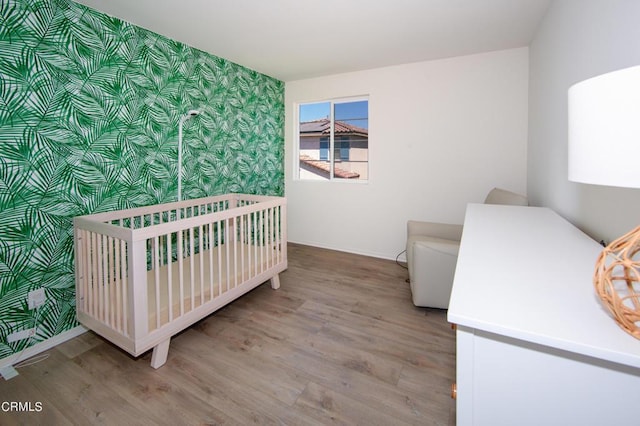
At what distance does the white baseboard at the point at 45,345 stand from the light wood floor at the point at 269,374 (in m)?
0.05

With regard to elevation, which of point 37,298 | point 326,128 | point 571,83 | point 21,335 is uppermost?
point 326,128

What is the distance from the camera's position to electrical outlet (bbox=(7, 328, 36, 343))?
185 centimetres

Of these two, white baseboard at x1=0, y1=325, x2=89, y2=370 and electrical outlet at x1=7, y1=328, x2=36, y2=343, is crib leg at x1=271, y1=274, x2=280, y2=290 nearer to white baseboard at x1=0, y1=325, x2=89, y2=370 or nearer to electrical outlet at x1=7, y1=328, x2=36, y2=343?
white baseboard at x1=0, y1=325, x2=89, y2=370

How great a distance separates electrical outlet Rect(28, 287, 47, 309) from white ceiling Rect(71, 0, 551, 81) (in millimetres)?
1950

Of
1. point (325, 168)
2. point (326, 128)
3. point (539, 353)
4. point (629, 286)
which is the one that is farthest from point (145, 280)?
point (326, 128)

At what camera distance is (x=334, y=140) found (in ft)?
13.6

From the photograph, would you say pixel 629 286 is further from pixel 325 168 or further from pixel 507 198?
pixel 325 168

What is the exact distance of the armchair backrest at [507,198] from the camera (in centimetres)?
221

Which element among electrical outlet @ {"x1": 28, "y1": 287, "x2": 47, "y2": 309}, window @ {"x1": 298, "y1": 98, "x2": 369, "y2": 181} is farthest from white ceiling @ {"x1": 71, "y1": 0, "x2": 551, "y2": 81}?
electrical outlet @ {"x1": 28, "y1": 287, "x2": 47, "y2": 309}

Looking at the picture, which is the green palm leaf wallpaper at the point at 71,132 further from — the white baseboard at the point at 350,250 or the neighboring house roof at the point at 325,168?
the white baseboard at the point at 350,250

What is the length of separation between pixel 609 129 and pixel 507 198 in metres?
2.08

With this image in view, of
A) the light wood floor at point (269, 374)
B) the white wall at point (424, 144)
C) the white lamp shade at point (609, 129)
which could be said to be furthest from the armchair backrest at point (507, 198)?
the white lamp shade at point (609, 129)

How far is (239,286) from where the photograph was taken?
2.40 m

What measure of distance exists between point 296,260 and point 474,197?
83.6 inches
